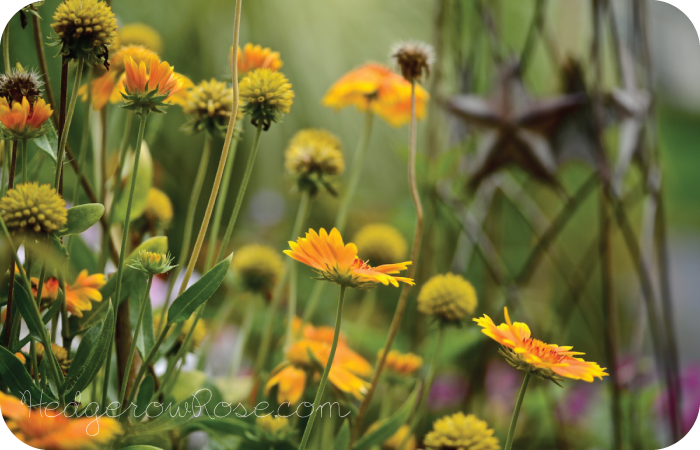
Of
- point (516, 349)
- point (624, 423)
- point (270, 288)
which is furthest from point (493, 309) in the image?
point (516, 349)

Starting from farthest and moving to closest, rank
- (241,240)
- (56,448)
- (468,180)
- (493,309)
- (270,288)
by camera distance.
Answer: (241,240), (493,309), (468,180), (270,288), (56,448)

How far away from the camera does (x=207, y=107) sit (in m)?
0.23

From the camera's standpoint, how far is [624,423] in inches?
18.5

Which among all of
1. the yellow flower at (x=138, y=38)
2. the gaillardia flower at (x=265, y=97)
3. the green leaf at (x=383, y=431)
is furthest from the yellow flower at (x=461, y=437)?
the yellow flower at (x=138, y=38)

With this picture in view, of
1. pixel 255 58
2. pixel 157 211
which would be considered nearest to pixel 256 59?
pixel 255 58

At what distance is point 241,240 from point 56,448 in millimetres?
542

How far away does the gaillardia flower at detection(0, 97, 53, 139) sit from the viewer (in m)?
0.18

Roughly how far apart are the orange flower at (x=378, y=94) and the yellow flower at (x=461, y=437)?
16cm

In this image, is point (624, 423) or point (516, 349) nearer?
point (516, 349)

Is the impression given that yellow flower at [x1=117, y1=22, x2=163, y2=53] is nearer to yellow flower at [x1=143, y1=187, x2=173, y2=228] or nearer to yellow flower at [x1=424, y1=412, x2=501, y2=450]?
yellow flower at [x1=143, y1=187, x2=173, y2=228]

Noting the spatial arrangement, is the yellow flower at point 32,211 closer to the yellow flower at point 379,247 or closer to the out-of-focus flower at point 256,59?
the out-of-focus flower at point 256,59

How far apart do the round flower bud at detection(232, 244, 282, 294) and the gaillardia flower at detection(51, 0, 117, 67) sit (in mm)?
164

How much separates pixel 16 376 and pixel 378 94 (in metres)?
0.22

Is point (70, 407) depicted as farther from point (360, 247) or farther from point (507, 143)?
point (507, 143)
